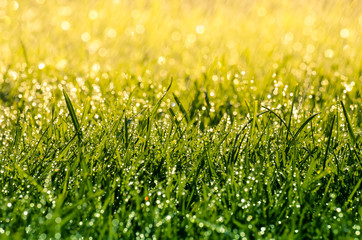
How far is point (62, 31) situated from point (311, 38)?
242 cm

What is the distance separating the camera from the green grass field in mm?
1637

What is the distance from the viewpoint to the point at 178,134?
2.26 m

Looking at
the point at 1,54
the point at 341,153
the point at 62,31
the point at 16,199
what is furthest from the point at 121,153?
the point at 62,31

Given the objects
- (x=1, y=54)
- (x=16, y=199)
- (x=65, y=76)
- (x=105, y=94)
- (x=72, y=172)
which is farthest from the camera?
(x=1, y=54)

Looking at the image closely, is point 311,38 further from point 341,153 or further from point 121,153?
point 121,153

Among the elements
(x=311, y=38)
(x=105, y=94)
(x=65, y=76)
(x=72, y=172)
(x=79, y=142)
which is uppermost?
(x=311, y=38)

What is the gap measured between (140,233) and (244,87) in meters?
1.74

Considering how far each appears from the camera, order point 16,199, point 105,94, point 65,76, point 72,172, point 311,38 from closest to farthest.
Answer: point 16,199 → point 72,172 → point 105,94 → point 65,76 → point 311,38

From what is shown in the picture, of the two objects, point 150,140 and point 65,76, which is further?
point 65,76

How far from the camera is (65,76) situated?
351cm

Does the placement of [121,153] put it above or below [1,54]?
below

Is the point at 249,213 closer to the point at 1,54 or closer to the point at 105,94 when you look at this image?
the point at 105,94

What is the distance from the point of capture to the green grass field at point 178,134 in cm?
A: 164

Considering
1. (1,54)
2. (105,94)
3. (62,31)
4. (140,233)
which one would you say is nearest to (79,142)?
(140,233)
